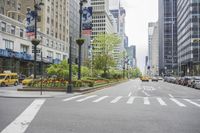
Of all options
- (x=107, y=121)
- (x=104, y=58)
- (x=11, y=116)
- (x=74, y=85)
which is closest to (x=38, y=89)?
(x=74, y=85)

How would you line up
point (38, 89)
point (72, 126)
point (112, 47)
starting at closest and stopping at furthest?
point (72, 126) < point (38, 89) < point (112, 47)

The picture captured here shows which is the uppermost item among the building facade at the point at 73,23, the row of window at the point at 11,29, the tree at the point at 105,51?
the building facade at the point at 73,23

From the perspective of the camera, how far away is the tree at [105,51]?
64500mm

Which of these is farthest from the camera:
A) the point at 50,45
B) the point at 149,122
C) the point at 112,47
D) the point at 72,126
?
the point at 50,45

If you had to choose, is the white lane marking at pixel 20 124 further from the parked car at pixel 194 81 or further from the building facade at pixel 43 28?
the building facade at pixel 43 28

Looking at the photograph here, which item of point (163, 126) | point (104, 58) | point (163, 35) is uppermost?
point (163, 35)

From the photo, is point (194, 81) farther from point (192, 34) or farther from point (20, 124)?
point (192, 34)

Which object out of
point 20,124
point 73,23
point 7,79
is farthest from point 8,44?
point 73,23

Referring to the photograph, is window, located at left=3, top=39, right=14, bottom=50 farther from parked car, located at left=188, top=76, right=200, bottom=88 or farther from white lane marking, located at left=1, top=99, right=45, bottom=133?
white lane marking, located at left=1, top=99, right=45, bottom=133

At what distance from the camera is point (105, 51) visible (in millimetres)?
68750

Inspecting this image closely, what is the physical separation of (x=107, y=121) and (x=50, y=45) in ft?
247

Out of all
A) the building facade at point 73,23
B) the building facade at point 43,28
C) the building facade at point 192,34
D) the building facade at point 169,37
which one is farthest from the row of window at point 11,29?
the building facade at point 169,37

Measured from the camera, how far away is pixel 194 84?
48562 mm

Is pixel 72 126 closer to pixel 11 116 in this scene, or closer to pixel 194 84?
pixel 11 116
